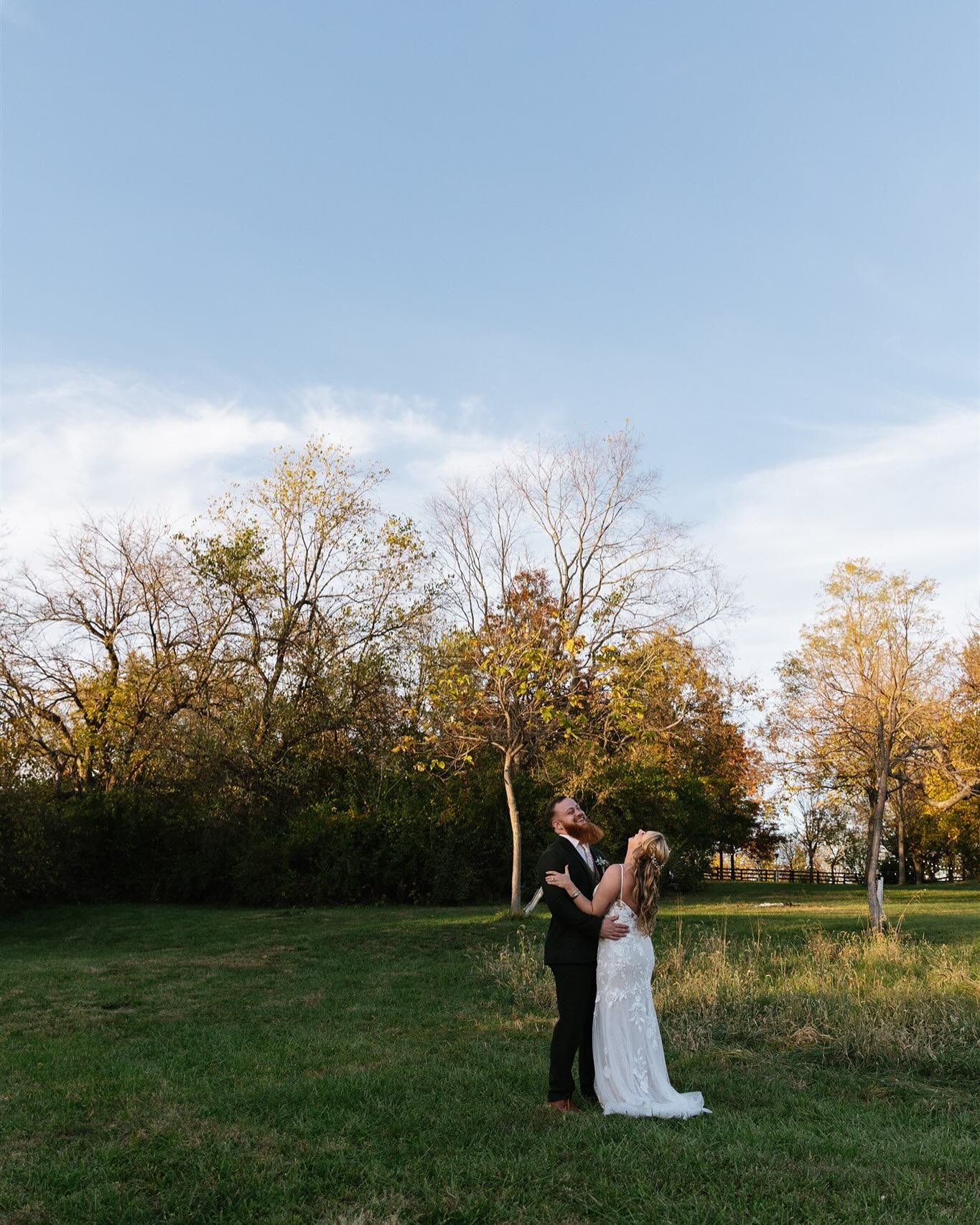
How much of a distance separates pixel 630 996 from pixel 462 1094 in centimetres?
127

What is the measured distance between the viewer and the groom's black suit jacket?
6.20 metres

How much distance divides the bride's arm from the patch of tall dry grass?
2.27m

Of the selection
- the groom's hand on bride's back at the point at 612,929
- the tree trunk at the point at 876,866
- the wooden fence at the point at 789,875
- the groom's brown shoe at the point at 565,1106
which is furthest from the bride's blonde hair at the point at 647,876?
the wooden fence at the point at 789,875

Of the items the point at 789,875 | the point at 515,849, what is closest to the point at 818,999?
the point at 515,849

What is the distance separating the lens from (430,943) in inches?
591

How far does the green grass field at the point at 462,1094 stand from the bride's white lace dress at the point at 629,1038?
0.19 meters

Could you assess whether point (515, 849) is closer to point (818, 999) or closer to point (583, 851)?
point (818, 999)

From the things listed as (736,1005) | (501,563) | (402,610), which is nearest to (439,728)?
(402,610)

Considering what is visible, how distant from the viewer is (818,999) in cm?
866

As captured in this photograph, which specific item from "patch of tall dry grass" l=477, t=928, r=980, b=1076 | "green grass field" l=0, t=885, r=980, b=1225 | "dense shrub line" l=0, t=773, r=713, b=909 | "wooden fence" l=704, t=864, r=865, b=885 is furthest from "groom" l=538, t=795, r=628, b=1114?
"wooden fence" l=704, t=864, r=865, b=885

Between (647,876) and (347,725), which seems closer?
(647,876)

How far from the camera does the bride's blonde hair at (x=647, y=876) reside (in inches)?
245

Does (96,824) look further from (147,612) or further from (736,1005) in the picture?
(736,1005)

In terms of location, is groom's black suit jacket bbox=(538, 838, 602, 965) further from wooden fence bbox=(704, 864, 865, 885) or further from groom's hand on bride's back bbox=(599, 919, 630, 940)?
wooden fence bbox=(704, 864, 865, 885)
